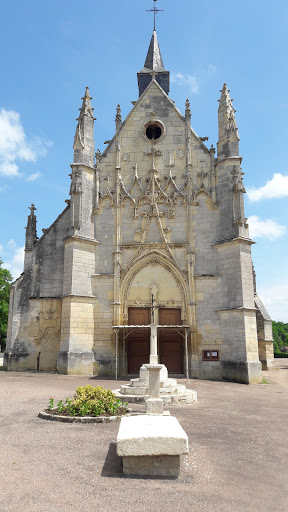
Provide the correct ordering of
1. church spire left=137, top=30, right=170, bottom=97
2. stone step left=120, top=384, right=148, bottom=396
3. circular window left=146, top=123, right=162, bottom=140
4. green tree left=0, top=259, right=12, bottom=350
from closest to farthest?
stone step left=120, top=384, right=148, bottom=396, circular window left=146, top=123, right=162, bottom=140, church spire left=137, top=30, right=170, bottom=97, green tree left=0, top=259, right=12, bottom=350

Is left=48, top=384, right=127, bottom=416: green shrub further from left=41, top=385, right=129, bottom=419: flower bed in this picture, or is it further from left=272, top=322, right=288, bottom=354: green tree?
left=272, top=322, right=288, bottom=354: green tree

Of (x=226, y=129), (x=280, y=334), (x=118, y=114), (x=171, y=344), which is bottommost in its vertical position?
(x=171, y=344)

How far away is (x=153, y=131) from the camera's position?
17.8 meters

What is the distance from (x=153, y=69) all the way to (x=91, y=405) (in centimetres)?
2104

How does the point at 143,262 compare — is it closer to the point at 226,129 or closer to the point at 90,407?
the point at 226,129

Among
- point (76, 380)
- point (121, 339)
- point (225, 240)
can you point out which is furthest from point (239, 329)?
point (76, 380)

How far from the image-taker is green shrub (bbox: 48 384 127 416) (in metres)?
6.74

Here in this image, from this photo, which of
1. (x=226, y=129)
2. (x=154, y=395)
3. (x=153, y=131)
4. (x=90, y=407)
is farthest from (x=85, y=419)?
Result: (x=153, y=131)

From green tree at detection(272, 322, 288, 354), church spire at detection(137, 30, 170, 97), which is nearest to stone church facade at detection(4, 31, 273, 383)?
church spire at detection(137, 30, 170, 97)

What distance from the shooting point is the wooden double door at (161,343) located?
15383mm

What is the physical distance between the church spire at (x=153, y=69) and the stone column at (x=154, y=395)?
735 inches

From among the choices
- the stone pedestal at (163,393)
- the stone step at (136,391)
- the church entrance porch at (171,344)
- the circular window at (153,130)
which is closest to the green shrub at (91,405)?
the stone pedestal at (163,393)

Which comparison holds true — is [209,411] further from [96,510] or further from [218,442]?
[96,510]

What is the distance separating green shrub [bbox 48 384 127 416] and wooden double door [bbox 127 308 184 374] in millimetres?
8300
